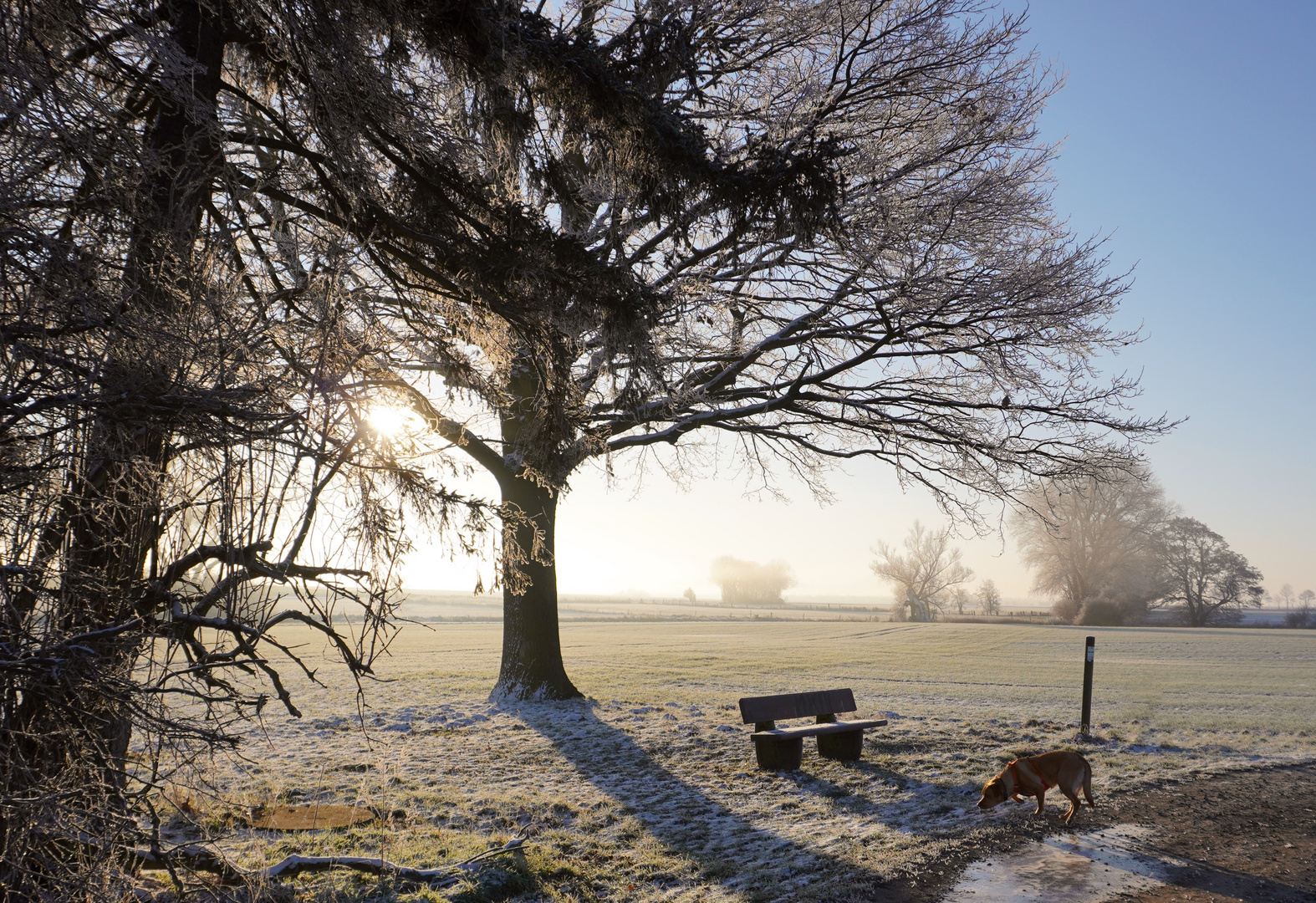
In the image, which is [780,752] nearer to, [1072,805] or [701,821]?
[701,821]

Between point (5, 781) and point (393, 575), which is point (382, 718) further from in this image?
point (5, 781)

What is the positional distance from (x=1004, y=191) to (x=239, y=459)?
1100 cm

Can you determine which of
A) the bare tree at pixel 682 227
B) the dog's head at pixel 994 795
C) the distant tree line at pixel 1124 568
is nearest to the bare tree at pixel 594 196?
the bare tree at pixel 682 227

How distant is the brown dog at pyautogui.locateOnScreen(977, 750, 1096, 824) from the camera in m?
6.50

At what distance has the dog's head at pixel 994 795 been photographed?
21.4 feet

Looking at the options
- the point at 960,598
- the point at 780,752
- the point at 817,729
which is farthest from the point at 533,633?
the point at 960,598

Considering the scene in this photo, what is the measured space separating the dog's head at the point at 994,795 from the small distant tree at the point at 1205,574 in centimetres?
6230

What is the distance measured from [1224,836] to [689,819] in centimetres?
429

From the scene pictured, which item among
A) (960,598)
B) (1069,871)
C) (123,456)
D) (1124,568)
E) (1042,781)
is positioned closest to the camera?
(123,456)

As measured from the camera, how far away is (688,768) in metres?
8.62

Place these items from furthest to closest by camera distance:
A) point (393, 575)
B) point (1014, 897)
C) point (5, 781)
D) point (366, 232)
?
point (366, 232)
point (1014, 897)
point (393, 575)
point (5, 781)

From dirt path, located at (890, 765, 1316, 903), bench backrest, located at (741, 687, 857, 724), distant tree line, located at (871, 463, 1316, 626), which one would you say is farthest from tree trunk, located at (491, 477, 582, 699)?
distant tree line, located at (871, 463, 1316, 626)

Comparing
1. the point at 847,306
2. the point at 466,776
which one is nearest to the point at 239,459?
the point at 466,776

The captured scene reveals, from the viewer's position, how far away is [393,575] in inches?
159
